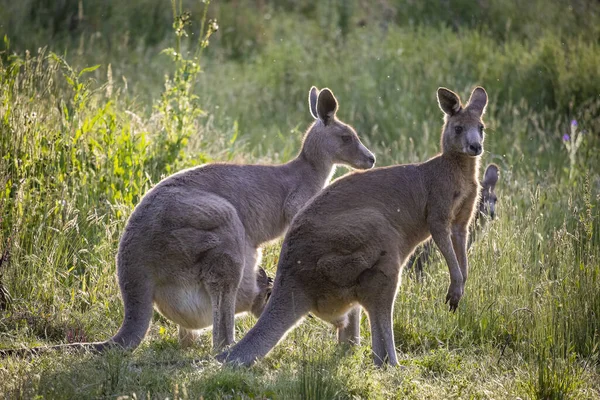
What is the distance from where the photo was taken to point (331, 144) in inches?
307

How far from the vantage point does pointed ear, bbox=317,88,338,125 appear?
25.2 ft

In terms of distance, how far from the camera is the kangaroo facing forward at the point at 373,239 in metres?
5.57

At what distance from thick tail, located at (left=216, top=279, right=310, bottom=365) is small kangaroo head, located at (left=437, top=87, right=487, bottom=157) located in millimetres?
1717

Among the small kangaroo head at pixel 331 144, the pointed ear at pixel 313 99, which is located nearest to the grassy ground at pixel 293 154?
the small kangaroo head at pixel 331 144

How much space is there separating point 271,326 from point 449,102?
89.3 inches

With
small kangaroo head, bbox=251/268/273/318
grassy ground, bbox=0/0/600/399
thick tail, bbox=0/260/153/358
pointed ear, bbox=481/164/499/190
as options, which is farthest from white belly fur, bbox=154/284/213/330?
pointed ear, bbox=481/164/499/190

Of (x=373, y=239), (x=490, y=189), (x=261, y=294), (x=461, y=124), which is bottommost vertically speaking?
(x=261, y=294)

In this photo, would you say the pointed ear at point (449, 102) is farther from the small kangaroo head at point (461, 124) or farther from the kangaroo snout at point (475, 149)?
the kangaroo snout at point (475, 149)

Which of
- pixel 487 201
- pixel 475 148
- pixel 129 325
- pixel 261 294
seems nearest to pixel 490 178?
pixel 487 201

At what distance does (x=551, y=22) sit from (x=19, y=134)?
420 inches

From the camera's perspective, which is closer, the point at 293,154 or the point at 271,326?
the point at 271,326

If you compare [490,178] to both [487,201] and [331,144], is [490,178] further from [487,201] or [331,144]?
[331,144]

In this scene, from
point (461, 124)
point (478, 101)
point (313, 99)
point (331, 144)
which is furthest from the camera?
point (313, 99)

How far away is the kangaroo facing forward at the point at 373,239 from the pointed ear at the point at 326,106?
1365 mm
